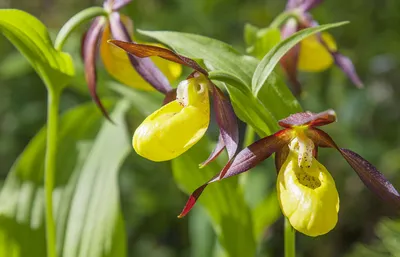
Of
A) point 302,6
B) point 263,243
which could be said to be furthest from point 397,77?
point 302,6

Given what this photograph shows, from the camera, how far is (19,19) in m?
1.06

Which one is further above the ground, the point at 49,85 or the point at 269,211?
the point at 49,85

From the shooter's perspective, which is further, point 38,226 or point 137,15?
point 137,15

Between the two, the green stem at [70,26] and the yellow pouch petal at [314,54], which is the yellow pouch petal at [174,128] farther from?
the yellow pouch petal at [314,54]

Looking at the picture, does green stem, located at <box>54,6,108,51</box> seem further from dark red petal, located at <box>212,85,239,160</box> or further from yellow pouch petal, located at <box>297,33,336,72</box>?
yellow pouch petal, located at <box>297,33,336,72</box>

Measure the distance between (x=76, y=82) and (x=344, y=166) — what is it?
3.48 feet

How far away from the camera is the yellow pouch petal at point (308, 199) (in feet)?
2.73

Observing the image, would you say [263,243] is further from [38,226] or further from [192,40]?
[192,40]

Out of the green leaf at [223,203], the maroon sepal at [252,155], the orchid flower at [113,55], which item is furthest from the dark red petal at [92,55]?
the maroon sepal at [252,155]

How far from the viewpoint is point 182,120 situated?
0.94 metres

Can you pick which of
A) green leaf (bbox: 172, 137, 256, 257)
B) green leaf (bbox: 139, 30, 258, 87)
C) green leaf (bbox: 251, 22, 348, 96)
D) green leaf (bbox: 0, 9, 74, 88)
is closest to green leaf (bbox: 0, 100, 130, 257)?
green leaf (bbox: 172, 137, 256, 257)

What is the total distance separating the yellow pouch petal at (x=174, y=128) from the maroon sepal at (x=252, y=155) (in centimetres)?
8

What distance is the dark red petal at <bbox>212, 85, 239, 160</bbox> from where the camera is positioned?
3.16ft

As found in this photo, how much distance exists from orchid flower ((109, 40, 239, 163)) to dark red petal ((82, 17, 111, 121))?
26 centimetres
